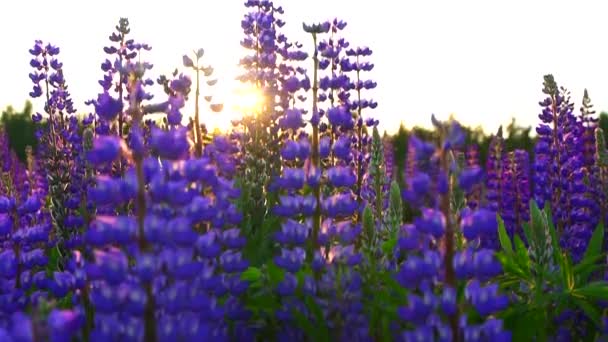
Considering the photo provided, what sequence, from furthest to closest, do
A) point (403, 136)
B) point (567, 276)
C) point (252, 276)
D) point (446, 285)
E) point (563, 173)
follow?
point (403, 136)
point (563, 173)
point (567, 276)
point (252, 276)
point (446, 285)

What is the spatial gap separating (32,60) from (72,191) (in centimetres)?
245

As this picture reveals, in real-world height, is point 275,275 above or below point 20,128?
below

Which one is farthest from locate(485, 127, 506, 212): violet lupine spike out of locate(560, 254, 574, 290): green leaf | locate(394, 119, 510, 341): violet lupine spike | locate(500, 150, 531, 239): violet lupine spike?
locate(394, 119, 510, 341): violet lupine spike

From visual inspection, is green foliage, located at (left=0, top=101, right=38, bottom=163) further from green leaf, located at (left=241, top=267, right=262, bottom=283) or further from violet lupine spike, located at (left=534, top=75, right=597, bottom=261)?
green leaf, located at (left=241, top=267, right=262, bottom=283)

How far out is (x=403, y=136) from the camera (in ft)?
79.7

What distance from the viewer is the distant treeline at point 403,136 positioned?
16.9 m

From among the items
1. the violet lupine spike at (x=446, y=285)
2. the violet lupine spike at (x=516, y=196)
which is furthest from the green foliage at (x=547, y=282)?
the violet lupine spike at (x=516, y=196)

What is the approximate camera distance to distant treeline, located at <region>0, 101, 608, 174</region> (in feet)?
55.3

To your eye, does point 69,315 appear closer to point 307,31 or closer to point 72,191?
point 307,31

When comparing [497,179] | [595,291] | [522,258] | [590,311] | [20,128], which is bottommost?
[590,311]

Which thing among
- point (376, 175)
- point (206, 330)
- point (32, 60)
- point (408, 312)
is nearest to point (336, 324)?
point (408, 312)

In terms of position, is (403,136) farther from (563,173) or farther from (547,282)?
(547,282)

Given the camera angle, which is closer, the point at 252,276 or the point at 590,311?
the point at 252,276

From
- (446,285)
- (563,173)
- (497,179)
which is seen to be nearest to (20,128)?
(497,179)
